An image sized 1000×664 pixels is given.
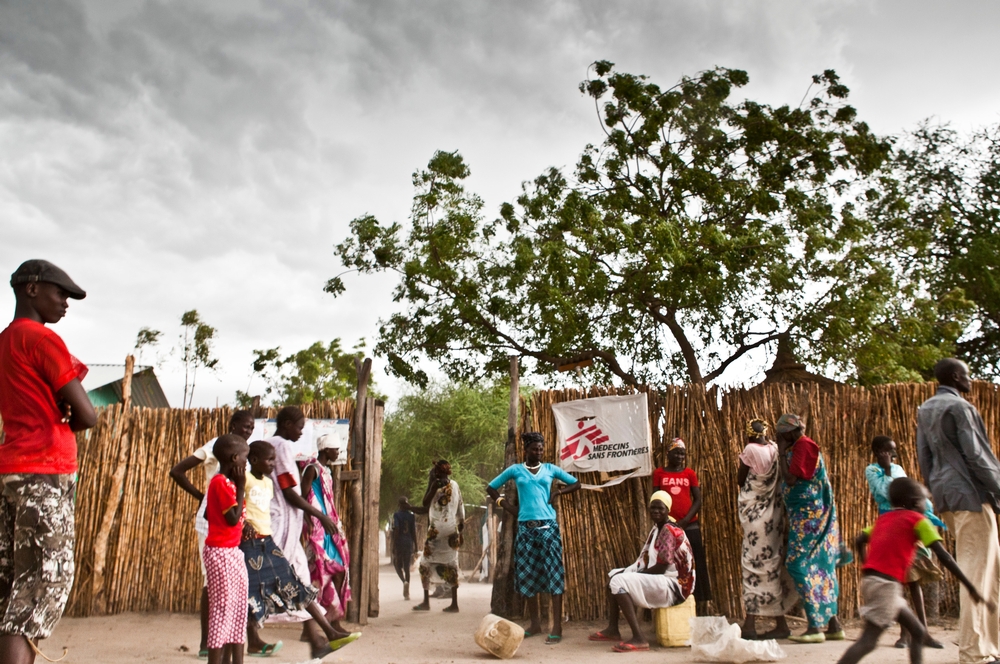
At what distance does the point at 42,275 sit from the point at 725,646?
458 centimetres

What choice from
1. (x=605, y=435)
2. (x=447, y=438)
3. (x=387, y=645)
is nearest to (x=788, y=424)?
(x=605, y=435)

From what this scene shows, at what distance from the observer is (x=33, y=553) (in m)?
2.99

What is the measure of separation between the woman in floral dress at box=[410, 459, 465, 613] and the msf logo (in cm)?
176

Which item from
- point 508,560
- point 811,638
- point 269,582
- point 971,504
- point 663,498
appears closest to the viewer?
point 971,504

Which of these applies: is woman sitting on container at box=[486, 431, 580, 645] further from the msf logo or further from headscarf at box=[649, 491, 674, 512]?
headscarf at box=[649, 491, 674, 512]

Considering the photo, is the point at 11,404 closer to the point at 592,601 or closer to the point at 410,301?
the point at 592,601

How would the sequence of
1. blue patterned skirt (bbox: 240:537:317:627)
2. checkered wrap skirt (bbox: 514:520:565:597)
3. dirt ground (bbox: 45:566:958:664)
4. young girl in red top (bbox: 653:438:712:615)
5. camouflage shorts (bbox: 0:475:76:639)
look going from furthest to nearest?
checkered wrap skirt (bbox: 514:520:565:597)
young girl in red top (bbox: 653:438:712:615)
dirt ground (bbox: 45:566:958:664)
blue patterned skirt (bbox: 240:537:317:627)
camouflage shorts (bbox: 0:475:76:639)

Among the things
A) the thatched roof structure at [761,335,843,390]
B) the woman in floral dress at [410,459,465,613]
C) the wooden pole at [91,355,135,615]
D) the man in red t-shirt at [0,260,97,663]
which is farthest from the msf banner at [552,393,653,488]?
the man in red t-shirt at [0,260,97,663]

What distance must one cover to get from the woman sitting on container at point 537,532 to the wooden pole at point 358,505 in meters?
1.43

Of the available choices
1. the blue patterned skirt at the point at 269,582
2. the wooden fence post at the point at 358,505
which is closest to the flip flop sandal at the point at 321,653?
the blue patterned skirt at the point at 269,582

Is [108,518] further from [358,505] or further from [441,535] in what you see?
[441,535]

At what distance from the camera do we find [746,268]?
1223 centimetres

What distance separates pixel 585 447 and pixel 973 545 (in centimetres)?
356

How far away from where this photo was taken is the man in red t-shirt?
116 inches
